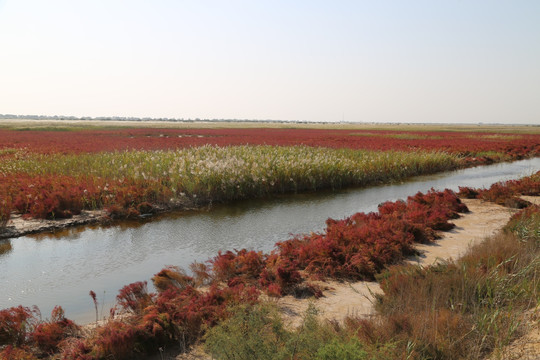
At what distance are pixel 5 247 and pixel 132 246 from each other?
10.1 ft

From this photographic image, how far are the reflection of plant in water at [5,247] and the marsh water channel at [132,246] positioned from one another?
4.9 inches

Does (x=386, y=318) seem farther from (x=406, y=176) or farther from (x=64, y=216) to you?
(x=406, y=176)

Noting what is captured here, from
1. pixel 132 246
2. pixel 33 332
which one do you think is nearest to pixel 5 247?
pixel 132 246

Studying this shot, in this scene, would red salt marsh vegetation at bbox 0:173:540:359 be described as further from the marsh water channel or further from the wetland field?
the marsh water channel

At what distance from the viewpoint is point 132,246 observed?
9.46 metres

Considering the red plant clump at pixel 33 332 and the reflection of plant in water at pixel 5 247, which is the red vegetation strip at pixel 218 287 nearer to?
the red plant clump at pixel 33 332

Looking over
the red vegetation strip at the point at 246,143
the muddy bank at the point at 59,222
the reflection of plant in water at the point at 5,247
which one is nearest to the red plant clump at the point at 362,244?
the muddy bank at the point at 59,222

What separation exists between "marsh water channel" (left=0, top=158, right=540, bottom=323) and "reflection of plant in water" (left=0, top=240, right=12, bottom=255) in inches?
4.9

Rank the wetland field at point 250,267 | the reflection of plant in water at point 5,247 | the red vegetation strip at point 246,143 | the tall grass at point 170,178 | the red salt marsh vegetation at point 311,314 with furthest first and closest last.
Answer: the red vegetation strip at point 246,143, the tall grass at point 170,178, the reflection of plant in water at point 5,247, the wetland field at point 250,267, the red salt marsh vegetation at point 311,314

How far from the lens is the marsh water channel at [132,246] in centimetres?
684

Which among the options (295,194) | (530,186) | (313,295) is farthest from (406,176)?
(313,295)

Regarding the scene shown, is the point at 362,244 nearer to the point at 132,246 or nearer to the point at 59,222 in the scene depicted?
the point at 132,246

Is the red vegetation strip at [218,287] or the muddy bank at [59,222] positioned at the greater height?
the red vegetation strip at [218,287]

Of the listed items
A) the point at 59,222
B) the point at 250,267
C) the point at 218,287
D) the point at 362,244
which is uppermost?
the point at 362,244
